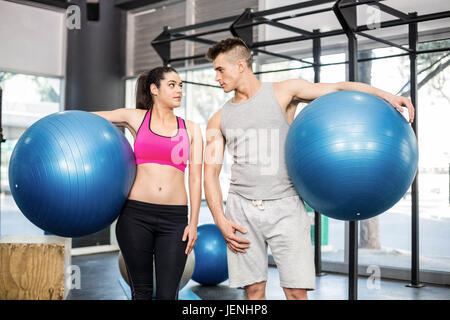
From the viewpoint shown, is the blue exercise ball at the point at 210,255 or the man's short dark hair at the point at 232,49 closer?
the man's short dark hair at the point at 232,49

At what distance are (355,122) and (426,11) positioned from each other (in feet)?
11.5

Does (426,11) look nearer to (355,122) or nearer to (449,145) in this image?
(449,145)

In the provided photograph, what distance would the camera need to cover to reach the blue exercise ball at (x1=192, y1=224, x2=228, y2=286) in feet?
15.9

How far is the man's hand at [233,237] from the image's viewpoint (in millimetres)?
2436

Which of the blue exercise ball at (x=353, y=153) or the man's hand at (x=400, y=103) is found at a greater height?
the man's hand at (x=400, y=103)

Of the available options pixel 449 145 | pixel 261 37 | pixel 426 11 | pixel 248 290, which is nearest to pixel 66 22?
pixel 261 37

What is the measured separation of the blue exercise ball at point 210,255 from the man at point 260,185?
7.73 feet

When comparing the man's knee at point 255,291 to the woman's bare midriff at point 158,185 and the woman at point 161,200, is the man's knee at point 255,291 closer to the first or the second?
the woman at point 161,200

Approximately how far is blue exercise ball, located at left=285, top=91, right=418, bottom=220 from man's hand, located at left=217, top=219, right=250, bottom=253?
1.24 feet

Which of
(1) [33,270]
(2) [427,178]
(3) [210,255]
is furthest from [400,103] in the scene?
(2) [427,178]

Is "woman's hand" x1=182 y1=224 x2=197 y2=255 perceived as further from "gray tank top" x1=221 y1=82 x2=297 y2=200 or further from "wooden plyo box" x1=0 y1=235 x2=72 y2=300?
"wooden plyo box" x1=0 y1=235 x2=72 y2=300

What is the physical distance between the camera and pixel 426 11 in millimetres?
5086

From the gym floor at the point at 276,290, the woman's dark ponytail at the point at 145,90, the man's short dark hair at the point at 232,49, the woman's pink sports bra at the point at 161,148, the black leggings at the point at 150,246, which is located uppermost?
the man's short dark hair at the point at 232,49

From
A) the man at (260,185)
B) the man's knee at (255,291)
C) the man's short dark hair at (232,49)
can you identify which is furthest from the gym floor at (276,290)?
the man's short dark hair at (232,49)
